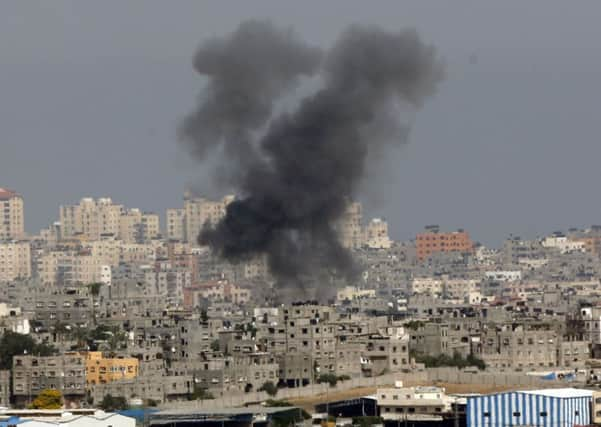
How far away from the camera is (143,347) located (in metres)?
70.8

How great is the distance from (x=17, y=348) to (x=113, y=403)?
32.5 feet

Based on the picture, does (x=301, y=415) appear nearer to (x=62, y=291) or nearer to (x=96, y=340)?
(x=96, y=340)

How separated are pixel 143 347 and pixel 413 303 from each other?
47.5 meters

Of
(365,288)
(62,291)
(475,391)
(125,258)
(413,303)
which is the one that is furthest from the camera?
(125,258)

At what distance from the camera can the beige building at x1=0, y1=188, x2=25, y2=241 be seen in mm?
186250

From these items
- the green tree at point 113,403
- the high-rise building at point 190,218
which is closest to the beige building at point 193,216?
the high-rise building at point 190,218

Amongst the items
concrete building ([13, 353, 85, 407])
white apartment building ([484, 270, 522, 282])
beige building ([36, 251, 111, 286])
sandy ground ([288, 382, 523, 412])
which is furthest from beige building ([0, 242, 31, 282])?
sandy ground ([288, 382, 523, 412])

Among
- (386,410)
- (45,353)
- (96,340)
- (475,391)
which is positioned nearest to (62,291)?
(96,340)

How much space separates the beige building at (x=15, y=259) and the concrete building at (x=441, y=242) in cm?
2662

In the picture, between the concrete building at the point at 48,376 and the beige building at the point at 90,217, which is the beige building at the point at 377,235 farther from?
the concrete building at the point at 48,376

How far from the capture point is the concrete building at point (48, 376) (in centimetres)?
6525

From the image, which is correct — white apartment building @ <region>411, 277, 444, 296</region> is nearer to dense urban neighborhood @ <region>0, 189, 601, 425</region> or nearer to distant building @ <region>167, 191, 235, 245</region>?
distant building @ <region>167, 191, 235, 245</region>

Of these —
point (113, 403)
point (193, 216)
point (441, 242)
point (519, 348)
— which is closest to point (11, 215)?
point (193, 216)

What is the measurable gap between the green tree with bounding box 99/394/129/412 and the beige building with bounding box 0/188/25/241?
122 metres
